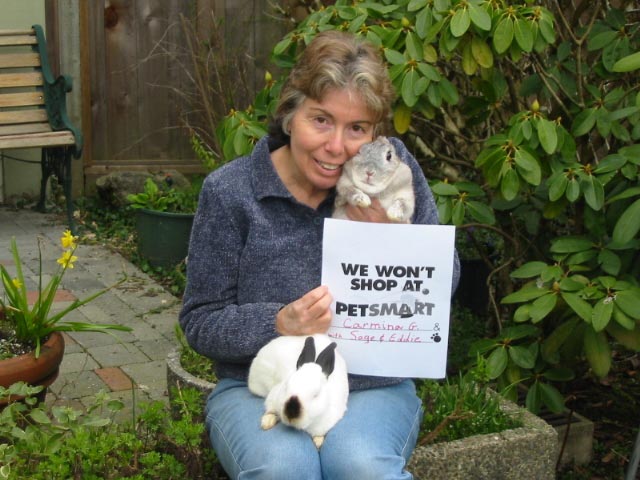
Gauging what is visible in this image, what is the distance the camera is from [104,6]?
7242mm

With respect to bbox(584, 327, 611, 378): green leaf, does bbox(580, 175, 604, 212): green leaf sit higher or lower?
higher

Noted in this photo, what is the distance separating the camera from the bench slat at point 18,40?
668 centimetres

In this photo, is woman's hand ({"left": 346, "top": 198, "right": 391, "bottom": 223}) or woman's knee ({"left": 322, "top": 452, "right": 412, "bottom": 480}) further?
woman's hand ({"left": 346, "top": 198, "right": 391, "bottom": 223})

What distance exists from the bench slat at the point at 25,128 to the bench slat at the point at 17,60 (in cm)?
43

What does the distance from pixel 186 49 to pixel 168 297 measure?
274 cm

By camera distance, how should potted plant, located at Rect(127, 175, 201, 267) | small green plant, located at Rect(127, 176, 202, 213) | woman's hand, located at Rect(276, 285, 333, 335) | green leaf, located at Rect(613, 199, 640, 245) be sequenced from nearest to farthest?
1. woman's hand, located at Rect(276, 285, 333, 335)
2. green leaf, located at Rect(613, 199, 640, 245)
3. potted plant, located at Rect(127, 175, 201, 267)
4. small green plant, located at Rect(127, 176, 202, 213)

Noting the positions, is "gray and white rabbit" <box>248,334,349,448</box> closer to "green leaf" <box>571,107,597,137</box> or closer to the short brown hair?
the short brown hair

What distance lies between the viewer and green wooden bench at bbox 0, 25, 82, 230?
21.1 feet

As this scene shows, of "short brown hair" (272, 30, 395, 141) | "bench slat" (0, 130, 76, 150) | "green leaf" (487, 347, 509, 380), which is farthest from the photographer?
"bench slat" (0, 130, 76, 150)

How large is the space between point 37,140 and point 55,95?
46 cm

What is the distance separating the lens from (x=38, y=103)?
6.70m

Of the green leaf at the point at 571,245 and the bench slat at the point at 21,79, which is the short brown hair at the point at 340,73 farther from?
the bench slat at the point at 21,79

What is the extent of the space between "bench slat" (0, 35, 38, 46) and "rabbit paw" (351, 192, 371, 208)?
4.98 metres

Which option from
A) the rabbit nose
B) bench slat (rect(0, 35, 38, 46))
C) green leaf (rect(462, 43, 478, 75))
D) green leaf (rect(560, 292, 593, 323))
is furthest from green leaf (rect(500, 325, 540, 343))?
bench slat (rect(0, 35, 38, 46))
